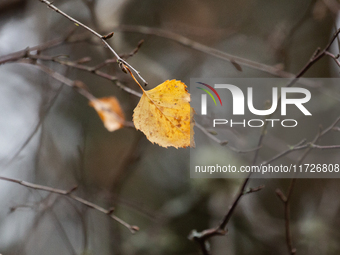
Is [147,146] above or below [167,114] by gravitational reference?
below

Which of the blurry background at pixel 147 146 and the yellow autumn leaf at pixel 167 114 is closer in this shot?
the yellow autumn leaf at pixel 167 114

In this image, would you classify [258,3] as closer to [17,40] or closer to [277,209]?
[277,209]

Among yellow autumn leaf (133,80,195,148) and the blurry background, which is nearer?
yellow autumn leaf (133,80,195,148)

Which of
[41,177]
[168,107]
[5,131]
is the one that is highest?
[168,107]

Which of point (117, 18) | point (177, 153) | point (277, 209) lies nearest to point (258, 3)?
point (117, 18)

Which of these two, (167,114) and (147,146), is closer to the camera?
(167,114)
